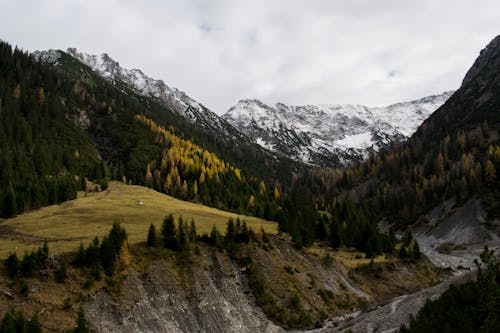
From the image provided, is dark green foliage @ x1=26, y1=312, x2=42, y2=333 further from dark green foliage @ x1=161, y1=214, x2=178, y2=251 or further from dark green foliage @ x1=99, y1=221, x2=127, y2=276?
dark green foliage @ x1=161, y1=214, x2=178, y2=251

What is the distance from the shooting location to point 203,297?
193ft

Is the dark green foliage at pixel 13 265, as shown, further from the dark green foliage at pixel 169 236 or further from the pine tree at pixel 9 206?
the pine tree at pixel 9 206

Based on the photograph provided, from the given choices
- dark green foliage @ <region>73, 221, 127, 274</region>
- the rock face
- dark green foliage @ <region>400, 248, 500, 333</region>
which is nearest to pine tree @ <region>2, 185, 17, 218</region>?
dark green foliage @ <region>73, 221, 127, 274</region>

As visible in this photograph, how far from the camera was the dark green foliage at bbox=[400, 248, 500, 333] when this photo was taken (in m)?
22.8

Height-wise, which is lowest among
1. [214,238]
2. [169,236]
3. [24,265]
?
[24,265]

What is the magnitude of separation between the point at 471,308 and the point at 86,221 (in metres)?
64.0

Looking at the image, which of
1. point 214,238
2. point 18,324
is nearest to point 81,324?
point 18,324

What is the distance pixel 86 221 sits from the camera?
74750 mm

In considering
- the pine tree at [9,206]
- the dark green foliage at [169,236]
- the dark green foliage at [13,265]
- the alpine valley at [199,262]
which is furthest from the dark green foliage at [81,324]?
the pine tree at [9,206]

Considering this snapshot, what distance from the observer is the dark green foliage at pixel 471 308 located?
898 inches

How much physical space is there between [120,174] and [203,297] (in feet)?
362

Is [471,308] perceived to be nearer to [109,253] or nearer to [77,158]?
[109,253]

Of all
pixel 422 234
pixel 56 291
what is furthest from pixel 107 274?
pixel 422 234

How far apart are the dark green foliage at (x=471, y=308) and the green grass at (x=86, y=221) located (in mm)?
44238
